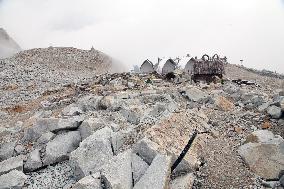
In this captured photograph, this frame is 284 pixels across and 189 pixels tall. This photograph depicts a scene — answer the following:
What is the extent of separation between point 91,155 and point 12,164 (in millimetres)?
2783

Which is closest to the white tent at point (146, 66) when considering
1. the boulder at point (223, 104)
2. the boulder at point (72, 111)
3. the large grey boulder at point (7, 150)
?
the boulder at point (223, 104)

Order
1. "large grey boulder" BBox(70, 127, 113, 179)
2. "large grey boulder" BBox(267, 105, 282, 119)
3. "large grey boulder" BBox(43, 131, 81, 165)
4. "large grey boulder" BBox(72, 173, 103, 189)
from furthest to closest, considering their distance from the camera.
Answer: "large grey boulder" BBox(267, 105, 282, 119) → "large grey boulder" BBox(43, 131, 81, 165) → "large grey boulder" BBox(70, 127, 113, 179) → "large grey boulder" BBox(72, 173, 103, 189)

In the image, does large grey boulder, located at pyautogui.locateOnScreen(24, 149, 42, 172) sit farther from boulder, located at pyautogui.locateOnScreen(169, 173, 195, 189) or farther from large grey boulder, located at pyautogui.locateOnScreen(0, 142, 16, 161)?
boulder, located at pyautogui.locateOnScreen(169, 173, 195, 189)

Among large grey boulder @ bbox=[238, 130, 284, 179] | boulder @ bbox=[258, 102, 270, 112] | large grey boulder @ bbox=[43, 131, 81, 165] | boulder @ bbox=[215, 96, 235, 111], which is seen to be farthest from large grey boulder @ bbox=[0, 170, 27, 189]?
boulder @ bbox=[258, 102, 270, 112]

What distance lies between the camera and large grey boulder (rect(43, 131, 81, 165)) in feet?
38.4

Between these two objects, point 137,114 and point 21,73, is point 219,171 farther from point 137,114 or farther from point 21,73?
point 21,73

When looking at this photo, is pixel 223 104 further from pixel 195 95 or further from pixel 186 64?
pixel 186 64

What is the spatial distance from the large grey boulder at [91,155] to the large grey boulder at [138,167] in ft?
3.01

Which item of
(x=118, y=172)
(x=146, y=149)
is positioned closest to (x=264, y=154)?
(x=146, y=149)

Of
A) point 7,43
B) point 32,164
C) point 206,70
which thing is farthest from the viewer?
point 7,43

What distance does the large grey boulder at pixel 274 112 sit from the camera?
43.1 feet

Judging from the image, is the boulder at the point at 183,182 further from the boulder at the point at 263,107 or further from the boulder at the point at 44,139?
the boulder at the point at 263,107

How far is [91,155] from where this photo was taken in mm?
10742

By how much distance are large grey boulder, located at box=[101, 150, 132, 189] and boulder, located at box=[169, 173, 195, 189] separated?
45.2 inches
